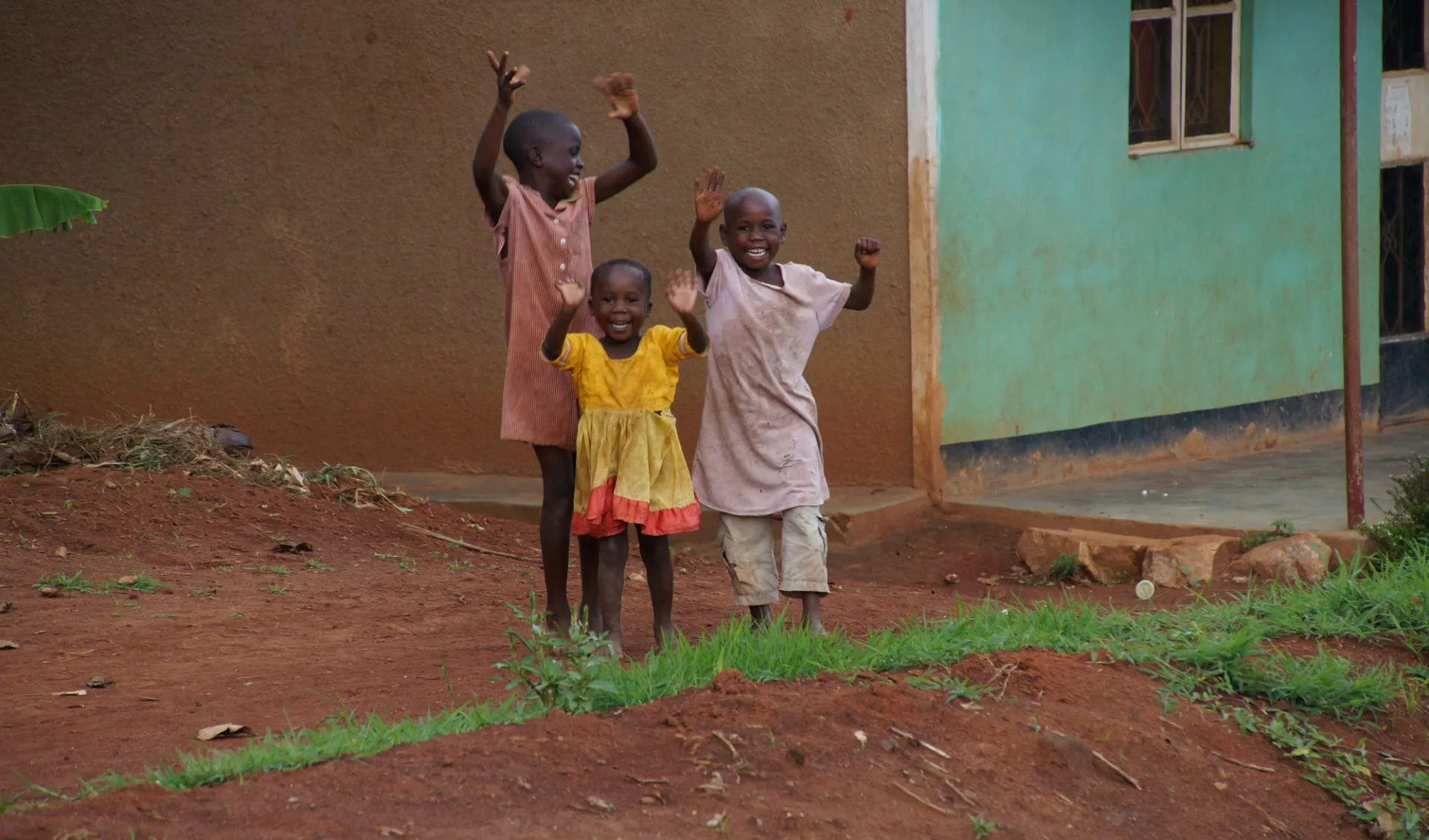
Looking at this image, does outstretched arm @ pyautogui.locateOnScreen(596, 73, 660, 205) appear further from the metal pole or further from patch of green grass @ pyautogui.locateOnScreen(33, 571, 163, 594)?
the metal pole

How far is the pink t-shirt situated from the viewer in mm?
4633

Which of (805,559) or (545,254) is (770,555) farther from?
(545,254)

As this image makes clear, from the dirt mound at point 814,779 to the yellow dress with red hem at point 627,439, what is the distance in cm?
84

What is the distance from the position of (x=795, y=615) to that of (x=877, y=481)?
77.1 inches

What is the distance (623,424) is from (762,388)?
0.48 meters

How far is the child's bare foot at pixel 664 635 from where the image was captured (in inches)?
172

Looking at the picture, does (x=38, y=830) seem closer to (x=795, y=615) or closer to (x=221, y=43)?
(x=795, y=615)

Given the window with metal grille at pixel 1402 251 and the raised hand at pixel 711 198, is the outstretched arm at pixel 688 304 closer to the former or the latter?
the raised hand at pixel 711 198

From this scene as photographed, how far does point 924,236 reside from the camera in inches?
281

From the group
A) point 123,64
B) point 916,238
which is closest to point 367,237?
point 123,64

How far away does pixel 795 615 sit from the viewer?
5551 mm

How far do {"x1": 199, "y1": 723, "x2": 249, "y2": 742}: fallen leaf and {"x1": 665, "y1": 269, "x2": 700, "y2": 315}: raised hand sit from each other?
153 centimetres

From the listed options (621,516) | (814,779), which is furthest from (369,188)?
(814,779)

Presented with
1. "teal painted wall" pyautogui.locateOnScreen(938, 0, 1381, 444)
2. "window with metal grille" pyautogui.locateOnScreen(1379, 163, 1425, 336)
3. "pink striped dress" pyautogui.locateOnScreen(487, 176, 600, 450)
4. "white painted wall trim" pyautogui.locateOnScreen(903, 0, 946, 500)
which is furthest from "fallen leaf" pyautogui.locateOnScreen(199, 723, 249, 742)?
→ "window with metal grille" pyautogui.locateOnScreen(1379, 163, 1425, 336)
